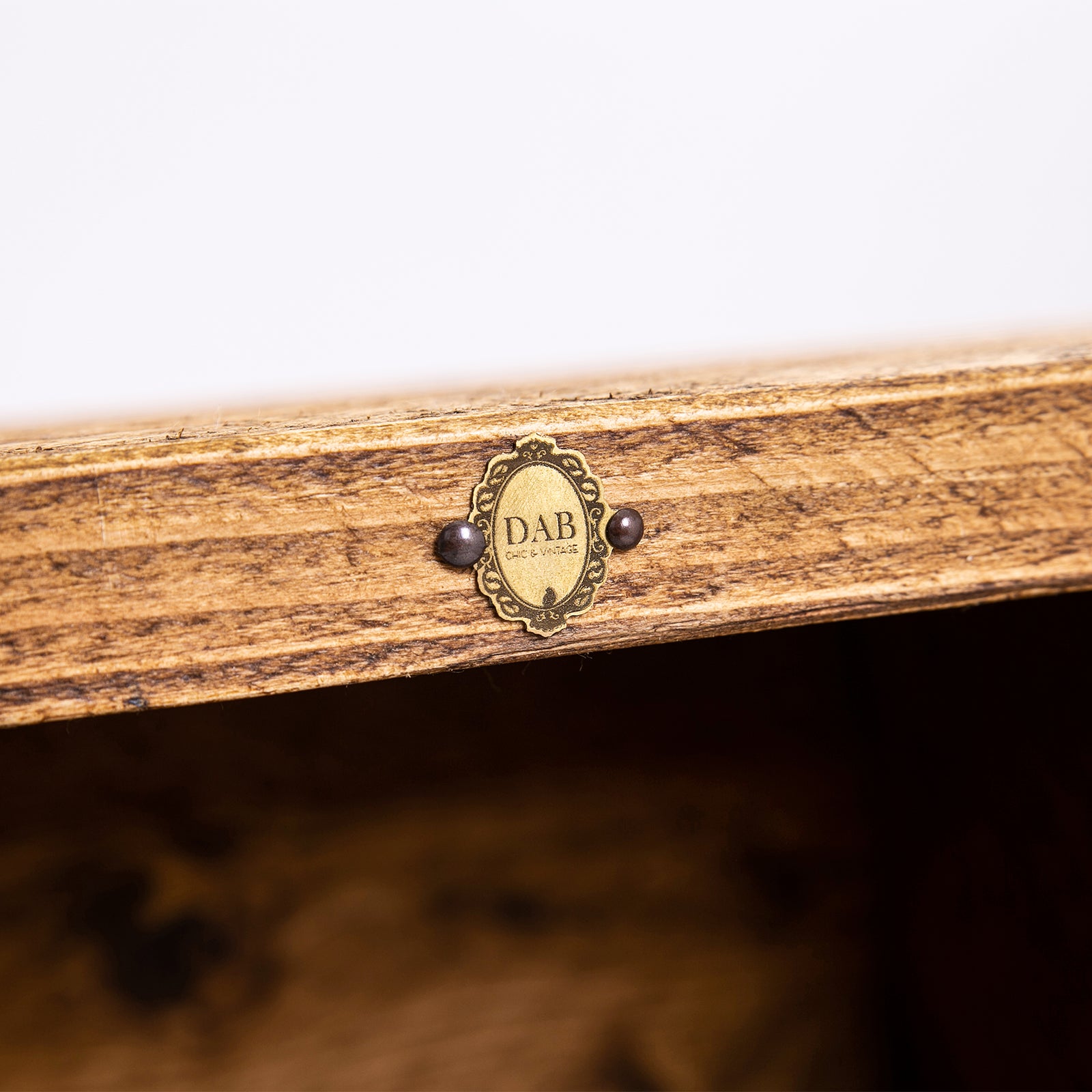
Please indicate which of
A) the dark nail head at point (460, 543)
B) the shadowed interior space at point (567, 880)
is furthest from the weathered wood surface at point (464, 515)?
the shadowed interior space at point (567, 880)

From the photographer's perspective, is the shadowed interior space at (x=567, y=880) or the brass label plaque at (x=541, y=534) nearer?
the brass label plaque at (x=541, y=534)

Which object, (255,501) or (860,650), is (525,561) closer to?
(255,501)

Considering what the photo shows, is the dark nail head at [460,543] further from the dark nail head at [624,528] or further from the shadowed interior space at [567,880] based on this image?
the shadowed interior space at [567,880]

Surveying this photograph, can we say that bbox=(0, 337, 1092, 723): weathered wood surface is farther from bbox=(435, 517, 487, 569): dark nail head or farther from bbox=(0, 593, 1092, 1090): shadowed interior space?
bbox=(0, 593, 1092, 1090): shadowed interior space

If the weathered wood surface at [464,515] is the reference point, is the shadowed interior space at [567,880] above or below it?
below

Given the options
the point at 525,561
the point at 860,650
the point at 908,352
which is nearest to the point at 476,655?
the point at 525,561
